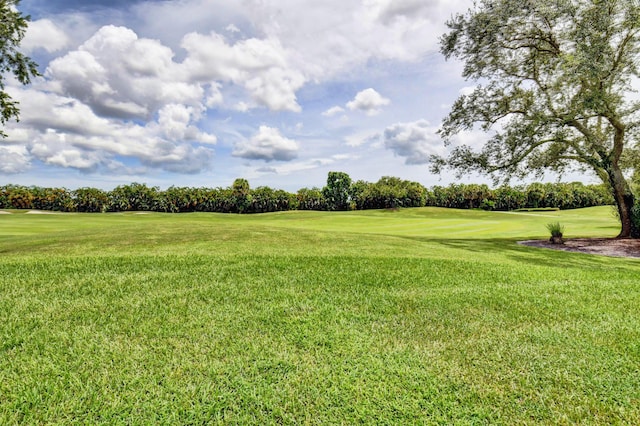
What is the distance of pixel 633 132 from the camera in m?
17.6

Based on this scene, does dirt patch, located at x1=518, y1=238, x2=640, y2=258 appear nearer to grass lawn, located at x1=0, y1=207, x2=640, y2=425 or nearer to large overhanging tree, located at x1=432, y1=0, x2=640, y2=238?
large overhanging tree, located at x1=432, y1=0, x2=640, y2=238

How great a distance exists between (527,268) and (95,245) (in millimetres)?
12666

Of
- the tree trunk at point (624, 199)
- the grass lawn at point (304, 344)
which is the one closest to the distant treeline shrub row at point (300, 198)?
the tree trunk at point (624, 199)

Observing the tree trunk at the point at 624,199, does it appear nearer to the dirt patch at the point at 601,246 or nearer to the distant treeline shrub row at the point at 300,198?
the dirt patch at the point at 601,246

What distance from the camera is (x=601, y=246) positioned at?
16.7m

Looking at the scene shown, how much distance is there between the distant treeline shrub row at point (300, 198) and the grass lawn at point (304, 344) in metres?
64.9

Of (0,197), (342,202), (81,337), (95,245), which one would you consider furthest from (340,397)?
(342,202)

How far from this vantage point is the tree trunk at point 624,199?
59.4 ft

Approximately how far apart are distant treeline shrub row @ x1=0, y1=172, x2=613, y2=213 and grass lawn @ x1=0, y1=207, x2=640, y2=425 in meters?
64.9

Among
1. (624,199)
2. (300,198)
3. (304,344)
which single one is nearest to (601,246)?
(624,199)

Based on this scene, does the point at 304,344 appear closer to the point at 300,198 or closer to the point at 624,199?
the point at 624,199

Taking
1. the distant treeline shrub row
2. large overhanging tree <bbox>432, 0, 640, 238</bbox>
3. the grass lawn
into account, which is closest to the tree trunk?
large overhanging tree <bbox>432, 0, 640, 238</bbox>

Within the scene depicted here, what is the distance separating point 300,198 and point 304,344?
7763cm

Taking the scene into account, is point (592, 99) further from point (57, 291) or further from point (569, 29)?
point (57, 291)
